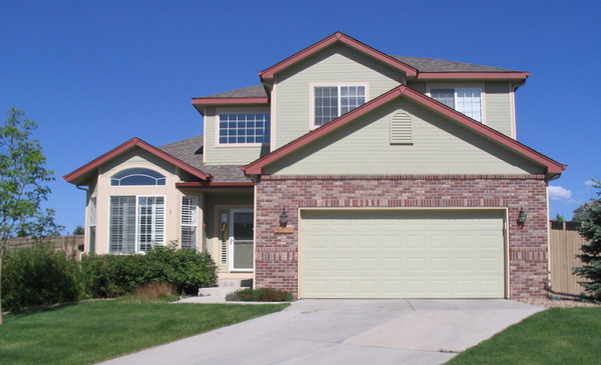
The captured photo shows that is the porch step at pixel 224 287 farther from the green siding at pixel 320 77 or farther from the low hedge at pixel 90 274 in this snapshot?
the green siding at pixel 320 77

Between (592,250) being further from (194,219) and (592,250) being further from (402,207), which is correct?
(194,219)

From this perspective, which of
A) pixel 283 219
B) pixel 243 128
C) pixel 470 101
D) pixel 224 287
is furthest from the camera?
pixel 243 128

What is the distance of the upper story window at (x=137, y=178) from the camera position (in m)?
16.2

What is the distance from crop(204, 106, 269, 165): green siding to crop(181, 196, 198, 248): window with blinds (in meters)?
2.02

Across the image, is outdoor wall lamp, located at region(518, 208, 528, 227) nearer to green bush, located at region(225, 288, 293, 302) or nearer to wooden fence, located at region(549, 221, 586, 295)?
wooden fence, located at region(549, 221, 586, 295)

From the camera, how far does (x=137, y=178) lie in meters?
16.2

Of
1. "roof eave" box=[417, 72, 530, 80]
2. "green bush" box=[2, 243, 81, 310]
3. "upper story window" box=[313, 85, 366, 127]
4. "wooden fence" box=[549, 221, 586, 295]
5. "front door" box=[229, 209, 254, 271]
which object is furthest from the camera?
"front door" box=[229, 209, 254, 271]

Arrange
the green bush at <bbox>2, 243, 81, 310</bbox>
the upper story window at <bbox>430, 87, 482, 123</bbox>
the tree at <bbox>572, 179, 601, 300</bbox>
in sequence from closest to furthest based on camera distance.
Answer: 1. the tree at <bbox>572, 179, 601, 300</bbox>
2. the green bush at <bbox>2, 243, 81, 310</bbox>
3. the upper story window at <bbox>430, 87, 482, 123</bbox>

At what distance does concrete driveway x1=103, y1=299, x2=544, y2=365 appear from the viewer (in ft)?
26.3

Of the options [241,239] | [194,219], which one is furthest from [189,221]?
[241,239]

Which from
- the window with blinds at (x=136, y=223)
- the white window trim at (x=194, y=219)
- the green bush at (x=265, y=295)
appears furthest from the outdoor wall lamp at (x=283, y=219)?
the window with blinds at (x=136, y=223)

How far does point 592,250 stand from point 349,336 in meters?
7.48

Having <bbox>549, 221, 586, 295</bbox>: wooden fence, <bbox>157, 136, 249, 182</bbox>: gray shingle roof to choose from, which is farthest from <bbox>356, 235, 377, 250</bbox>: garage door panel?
<bbox>549, 221, 586, 295</bbox>: wooden fence

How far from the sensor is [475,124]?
13.1 meters
